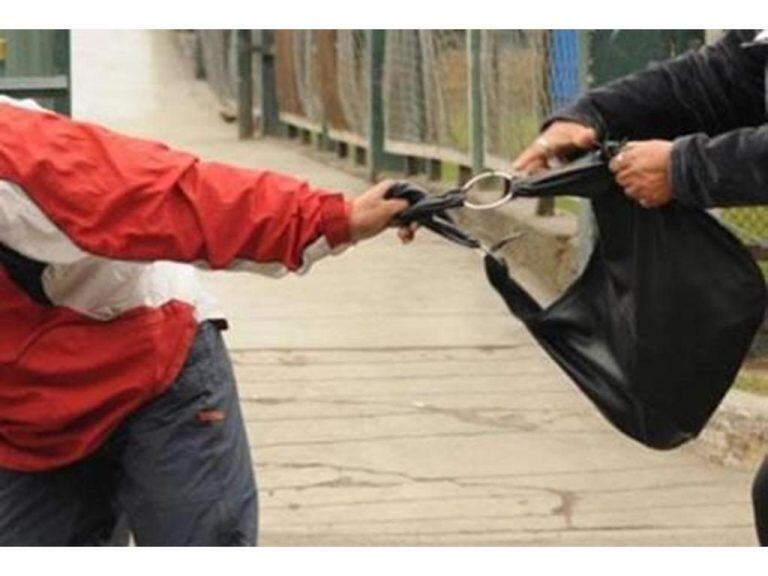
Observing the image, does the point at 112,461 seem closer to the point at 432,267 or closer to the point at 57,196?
the point at 57,196

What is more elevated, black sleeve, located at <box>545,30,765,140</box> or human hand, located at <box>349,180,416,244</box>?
black sleeve, located at <box>545,30,765,140</box>

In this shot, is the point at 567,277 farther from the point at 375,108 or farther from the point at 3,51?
the point at 375,108

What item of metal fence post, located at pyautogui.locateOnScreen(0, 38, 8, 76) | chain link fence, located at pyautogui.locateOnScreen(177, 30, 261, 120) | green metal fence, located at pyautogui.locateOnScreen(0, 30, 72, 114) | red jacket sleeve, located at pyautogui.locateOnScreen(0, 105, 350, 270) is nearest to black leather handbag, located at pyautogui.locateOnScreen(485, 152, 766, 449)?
red jacket sleeve, located at pyautogui.locateOnScreen(0, 105, 350, 270)

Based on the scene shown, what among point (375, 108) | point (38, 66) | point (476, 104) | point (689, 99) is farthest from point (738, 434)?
point (375, 108)

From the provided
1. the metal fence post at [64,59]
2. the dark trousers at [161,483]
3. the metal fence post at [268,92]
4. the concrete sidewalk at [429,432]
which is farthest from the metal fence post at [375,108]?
the dark trousers at [161,483]

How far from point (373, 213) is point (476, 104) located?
7.17m

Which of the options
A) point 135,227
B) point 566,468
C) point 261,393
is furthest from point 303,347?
point 135,227

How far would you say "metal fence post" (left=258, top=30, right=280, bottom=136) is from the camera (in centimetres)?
1784

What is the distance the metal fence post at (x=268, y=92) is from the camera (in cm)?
1784

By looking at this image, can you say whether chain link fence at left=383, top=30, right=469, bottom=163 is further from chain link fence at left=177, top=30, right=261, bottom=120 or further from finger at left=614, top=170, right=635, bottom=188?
finger at left=614, top=170, right=635, bottom=188

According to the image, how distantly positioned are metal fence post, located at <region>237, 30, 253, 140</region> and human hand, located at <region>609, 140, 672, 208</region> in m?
14.8

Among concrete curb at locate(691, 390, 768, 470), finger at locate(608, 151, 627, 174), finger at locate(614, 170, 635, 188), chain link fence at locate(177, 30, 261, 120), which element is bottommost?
chain link fence at locate(177, 30, 261, 120)

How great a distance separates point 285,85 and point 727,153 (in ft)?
46.6

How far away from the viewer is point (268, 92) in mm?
18125
